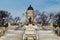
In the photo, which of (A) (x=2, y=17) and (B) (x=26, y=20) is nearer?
(B) (x=26, y=20)

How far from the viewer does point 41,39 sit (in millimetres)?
26203

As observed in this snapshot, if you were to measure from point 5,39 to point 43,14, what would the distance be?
62.6 m

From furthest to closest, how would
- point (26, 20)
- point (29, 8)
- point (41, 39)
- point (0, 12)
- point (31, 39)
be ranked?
point (0, 12) < point (29, 8) < point (26, 20) < point (41, 39) < point (31, 39)

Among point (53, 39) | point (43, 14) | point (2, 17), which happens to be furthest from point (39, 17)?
point (53, 39)

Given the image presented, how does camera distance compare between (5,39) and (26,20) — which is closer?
(5,39)

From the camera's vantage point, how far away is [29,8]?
81.8 metres

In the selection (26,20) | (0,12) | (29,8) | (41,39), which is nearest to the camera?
(41,39)

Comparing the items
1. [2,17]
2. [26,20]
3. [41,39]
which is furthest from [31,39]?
[2,17]

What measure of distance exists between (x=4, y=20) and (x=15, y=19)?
28.8ft

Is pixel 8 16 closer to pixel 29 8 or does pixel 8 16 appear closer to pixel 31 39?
pixel 29 8

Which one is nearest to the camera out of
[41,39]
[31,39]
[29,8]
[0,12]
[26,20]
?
[31,39]

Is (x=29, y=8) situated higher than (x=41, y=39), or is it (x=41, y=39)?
(x=29, y=8)

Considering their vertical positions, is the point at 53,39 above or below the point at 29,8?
below

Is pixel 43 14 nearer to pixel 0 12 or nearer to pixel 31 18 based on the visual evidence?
pixel 31 18
